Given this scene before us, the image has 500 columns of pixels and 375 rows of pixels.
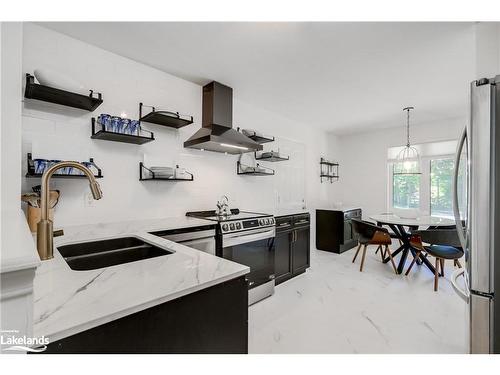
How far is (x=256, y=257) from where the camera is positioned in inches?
104

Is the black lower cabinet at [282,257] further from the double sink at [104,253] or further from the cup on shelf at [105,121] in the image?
the cup on shelf at [105,121]

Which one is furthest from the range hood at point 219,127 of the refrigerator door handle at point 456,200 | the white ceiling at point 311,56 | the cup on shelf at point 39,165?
the refrigerator door handle at point 456,200

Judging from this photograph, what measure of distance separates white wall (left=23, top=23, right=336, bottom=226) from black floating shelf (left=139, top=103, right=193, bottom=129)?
86 millimetres

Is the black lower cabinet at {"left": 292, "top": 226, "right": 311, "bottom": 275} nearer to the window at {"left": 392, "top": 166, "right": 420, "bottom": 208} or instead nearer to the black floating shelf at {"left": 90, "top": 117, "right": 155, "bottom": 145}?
the black floating shelf at {"left": 90, "top": 117, "right": 155, "bottom": 145}

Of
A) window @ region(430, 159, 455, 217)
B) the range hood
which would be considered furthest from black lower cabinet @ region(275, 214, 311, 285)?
window @ region(430, 159, 455, 217)

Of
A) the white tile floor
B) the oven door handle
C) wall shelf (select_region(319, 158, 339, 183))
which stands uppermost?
wall shelf (select_region(319, 158, 339, 183))

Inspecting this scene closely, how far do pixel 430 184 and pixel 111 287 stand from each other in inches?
217

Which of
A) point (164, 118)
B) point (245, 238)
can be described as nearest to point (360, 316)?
point (245, 238)

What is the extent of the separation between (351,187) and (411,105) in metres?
2.34

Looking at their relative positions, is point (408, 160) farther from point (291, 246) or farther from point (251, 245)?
point (251, 245)

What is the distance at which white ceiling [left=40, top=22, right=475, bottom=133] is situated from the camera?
6.38ft
